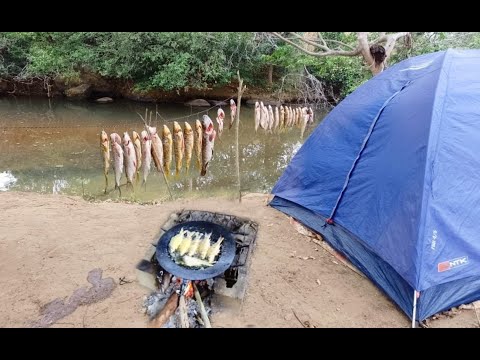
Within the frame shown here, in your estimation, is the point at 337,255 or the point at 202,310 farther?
the point at 337,255

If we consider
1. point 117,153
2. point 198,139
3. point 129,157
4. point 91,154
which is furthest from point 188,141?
point 91,154

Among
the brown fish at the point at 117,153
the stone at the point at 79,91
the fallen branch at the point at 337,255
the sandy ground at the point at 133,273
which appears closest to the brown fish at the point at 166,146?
the brown fish at the point at 117,153

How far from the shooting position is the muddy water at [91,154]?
707cm

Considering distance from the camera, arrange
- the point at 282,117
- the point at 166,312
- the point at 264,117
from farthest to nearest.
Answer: the point at 282,117
the point at 264,117
the point at 166,312

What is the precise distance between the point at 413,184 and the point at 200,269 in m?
2.26

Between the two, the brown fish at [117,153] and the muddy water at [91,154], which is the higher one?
the brown fish at [117,153]

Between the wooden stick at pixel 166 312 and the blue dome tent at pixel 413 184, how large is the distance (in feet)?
6.93

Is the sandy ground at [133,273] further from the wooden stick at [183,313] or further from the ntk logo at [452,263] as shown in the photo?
the ntk logo at [452,263]

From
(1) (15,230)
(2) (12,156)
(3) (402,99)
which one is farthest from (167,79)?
(3) (402,99)

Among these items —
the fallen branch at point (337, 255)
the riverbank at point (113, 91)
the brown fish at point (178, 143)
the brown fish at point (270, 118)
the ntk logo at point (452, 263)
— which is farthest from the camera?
the riverbank at point (113, 91)

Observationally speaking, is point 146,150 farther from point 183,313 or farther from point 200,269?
point 183,313

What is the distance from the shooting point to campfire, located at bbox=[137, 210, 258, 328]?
9.71ft

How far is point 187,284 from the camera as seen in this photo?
3213mm

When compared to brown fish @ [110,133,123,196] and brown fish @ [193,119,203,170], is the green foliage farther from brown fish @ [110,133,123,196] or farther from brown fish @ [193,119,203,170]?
brown fish @ [110,133,123,196]
